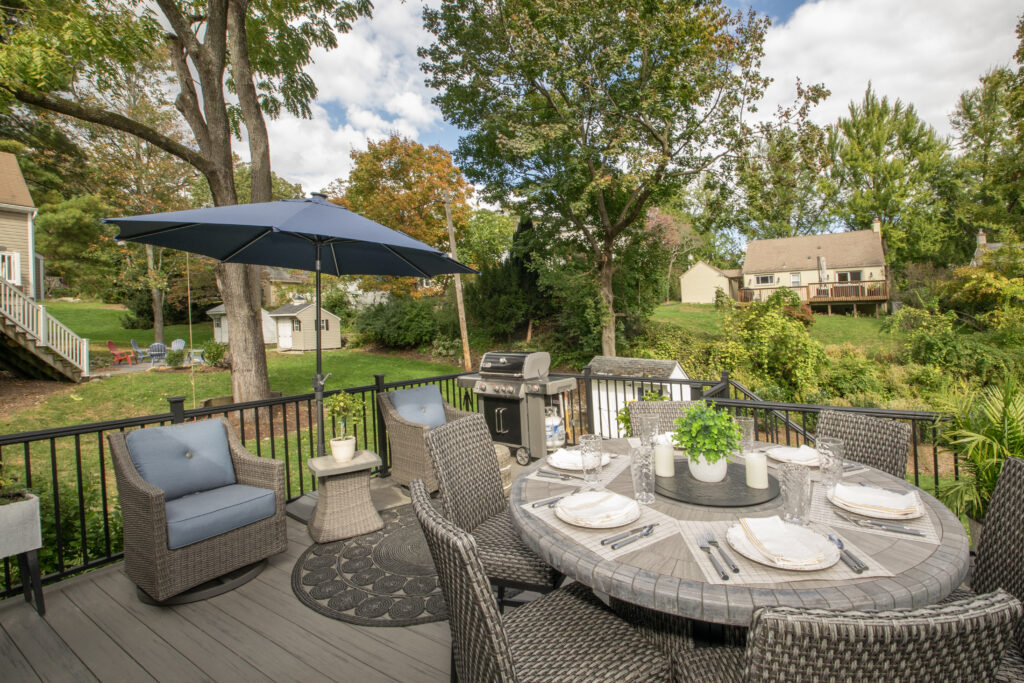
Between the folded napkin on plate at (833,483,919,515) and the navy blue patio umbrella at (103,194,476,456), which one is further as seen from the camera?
the navy blue patio umbrella at (103,194,476,456)

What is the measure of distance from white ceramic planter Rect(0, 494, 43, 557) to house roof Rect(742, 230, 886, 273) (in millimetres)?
27650

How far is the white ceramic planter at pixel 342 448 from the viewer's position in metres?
3.16

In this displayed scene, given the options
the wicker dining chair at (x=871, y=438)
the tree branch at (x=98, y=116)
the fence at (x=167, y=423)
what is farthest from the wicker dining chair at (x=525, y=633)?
the tree branch at (x=98, y=116)

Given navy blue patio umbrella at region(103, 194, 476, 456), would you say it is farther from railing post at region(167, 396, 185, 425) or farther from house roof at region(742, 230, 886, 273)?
house roof at region(742, 230, 886, 273)

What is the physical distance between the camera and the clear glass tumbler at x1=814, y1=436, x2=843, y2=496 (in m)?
1.66

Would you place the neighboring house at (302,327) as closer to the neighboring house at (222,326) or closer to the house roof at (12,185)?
the neighboring house at (222,326)

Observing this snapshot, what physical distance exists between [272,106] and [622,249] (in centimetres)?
816

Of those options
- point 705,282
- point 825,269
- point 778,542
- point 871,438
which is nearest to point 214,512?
point 778,542

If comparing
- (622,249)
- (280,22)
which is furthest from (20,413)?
(622,249)

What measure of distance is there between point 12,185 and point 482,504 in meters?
16.4

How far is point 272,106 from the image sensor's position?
27.4ft

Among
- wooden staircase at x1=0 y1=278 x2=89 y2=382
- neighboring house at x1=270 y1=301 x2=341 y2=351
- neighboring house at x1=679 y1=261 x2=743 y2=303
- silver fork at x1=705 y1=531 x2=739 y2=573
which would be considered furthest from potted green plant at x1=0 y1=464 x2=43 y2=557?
neighboring house at x1=679 y1=261 x2=743 y2=303

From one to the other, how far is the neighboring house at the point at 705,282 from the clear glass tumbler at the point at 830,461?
27749 mm

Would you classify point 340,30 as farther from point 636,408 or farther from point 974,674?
point 974,674
